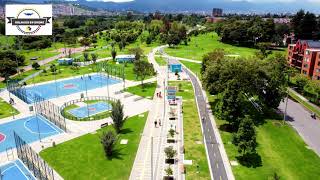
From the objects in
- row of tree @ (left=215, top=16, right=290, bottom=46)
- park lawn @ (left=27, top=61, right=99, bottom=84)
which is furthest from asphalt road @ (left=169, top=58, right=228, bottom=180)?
row of tree @ (left=215, top=16, right=290, bottom=46)

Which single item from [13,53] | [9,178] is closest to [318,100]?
[9,178]

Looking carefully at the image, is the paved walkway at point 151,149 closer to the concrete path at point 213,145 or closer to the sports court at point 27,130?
the concrete path at point 213,145

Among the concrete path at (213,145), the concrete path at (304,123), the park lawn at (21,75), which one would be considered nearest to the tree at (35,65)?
the park lawn at (21,75)

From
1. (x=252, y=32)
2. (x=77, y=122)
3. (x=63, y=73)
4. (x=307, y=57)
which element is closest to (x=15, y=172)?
(x=77, y=122)

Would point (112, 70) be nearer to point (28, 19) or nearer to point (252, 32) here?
point (28, 19)

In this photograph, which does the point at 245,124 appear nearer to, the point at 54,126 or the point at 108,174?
the point at 108,174
